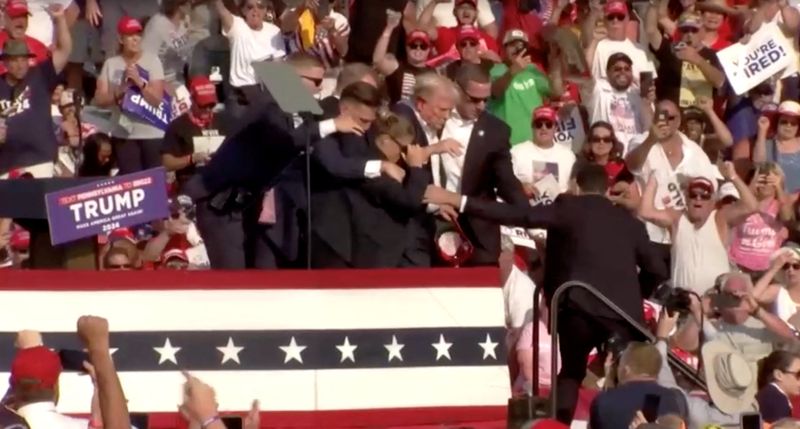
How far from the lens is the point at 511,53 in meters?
18.0

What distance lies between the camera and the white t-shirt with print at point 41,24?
707 inches

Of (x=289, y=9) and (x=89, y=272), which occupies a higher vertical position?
(x=289, y=9)

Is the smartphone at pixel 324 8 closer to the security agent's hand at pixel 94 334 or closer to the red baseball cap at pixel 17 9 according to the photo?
the red baseball cap at pixel 17 9

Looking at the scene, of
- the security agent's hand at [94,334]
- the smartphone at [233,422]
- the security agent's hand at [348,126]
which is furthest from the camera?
the security agent's hand at [348,126]

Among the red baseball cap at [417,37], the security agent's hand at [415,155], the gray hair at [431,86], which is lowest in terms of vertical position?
the security agent's hand at [415,155]

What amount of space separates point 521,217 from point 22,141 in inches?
159

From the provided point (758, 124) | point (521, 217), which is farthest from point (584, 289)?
point (758, 124)

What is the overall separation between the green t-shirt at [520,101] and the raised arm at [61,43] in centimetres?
290

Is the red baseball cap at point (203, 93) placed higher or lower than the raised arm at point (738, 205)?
higher

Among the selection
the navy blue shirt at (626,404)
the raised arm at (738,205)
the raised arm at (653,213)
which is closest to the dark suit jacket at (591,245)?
the navy blue shirt at (626,404)

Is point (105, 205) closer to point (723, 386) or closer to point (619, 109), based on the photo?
point (723, 386)

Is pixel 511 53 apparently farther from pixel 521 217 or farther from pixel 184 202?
pixel 521 217

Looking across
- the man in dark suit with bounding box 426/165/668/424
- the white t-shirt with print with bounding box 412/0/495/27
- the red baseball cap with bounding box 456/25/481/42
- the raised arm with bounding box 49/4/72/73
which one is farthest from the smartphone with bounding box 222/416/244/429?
the white t-shirt with print with bounding box 412/0/495/27

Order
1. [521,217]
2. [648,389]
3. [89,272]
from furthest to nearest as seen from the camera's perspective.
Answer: [521,217] < [89,272] < [648,389]
